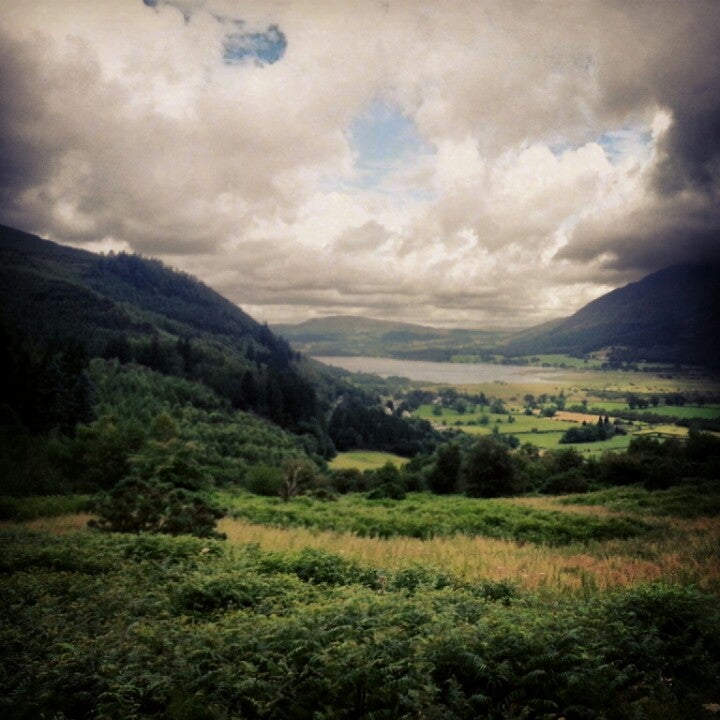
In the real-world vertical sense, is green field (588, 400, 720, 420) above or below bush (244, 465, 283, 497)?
above

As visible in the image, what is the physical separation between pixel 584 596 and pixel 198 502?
1408 centimetres

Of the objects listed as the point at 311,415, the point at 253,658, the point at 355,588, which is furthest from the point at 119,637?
the point at 311,415

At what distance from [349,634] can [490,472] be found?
47.6 meters

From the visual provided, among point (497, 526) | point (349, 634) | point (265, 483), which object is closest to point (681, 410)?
point (497, 526)

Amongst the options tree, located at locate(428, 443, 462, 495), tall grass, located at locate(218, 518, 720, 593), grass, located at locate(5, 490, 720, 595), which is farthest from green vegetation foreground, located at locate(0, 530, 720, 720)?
tree, located at locate(428, 443, 462, 495)

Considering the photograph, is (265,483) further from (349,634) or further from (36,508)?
(349,634)

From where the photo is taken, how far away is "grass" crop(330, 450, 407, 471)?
Result: 109625 mm

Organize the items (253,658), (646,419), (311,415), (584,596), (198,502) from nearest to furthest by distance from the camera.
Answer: (253,658) < (584,596) < (198,502) < (646,419) < (311,415)

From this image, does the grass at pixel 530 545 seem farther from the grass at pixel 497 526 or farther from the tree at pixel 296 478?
the tree at pixel 296 478

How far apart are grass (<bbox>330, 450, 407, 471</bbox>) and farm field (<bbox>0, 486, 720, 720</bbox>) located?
95.0 metres

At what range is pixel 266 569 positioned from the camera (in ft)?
40.9

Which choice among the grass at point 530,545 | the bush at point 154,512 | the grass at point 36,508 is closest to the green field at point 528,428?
the grass at point 530,545

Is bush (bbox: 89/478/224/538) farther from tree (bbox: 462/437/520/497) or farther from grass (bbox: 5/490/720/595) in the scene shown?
tree (bbox: 462/437/520/497)

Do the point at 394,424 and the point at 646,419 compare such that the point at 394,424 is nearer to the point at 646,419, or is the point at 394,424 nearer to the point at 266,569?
the point at 646,419
